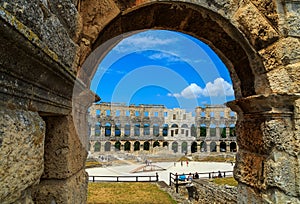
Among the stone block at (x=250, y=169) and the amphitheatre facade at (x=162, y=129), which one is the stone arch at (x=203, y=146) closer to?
the amphitheatre facade at (x=162, y=129)

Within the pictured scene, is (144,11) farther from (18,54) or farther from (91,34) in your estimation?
(18,54)

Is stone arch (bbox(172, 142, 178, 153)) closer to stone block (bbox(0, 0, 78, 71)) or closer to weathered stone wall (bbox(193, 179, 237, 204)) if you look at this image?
weathered stone wall (bbox(193, 179, 237, 204))

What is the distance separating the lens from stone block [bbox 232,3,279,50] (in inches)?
80.3

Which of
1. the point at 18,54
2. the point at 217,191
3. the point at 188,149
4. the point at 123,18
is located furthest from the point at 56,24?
the point at 188,149

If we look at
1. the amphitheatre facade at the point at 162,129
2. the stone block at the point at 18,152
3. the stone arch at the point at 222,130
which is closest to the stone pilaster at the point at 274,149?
the stone block at the point at 18,152

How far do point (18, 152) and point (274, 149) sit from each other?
1981mm

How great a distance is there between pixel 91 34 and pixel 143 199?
8085 millimetres

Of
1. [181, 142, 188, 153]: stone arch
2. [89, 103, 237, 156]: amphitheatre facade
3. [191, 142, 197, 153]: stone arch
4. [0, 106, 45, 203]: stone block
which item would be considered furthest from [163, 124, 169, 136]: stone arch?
[0, 106, 45, 203]: stone block

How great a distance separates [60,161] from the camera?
5.46ft

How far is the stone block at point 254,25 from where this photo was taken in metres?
2.04

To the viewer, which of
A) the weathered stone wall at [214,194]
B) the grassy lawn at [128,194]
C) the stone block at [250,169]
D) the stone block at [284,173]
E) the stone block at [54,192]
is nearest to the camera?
the stone block at [54,192]

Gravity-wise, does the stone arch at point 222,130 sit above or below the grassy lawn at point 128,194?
above

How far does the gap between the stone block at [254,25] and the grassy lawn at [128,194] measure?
7460mm

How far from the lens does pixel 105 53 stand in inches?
91.6
